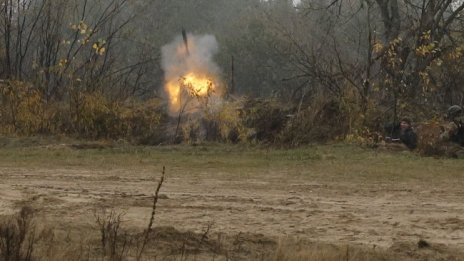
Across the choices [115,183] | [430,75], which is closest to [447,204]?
[115,183]

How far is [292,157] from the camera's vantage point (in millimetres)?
12656

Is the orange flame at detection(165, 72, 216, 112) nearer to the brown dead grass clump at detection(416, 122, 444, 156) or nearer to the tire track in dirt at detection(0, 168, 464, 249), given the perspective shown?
the brown dead grass clump at detection(416, 122, 444, 156)

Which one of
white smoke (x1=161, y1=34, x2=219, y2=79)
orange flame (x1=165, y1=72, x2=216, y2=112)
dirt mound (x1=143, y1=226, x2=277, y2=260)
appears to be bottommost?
dirt mound (x1=143, y1=226, x2=277, y2=260)

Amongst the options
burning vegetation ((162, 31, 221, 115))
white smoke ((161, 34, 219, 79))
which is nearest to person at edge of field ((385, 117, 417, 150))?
burning vegetation ((162, 31, 221, 115))

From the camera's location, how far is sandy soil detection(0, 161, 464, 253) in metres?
5.96

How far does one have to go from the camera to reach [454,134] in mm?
14750

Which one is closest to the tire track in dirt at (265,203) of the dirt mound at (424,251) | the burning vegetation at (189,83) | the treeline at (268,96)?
the dirt mound at (424,251)

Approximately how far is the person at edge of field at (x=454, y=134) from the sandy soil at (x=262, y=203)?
4.70 metres

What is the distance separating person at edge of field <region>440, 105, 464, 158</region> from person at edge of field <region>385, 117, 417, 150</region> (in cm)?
62

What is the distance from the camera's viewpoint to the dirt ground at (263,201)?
595 cm

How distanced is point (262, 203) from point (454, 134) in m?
8.71

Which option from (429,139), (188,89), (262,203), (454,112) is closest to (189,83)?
(188,89)

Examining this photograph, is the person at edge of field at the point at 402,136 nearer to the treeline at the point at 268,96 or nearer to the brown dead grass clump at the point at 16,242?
the treeline at the point at 268,96

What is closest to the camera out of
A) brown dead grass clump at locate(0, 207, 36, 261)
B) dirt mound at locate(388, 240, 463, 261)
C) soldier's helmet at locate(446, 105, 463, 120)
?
brown dead grass clump at locate(0, 207, 36, 261)
